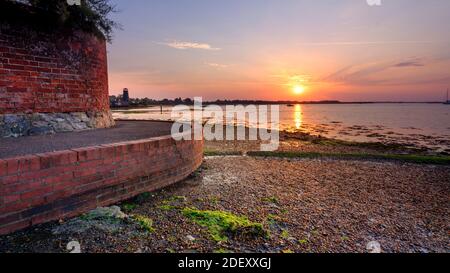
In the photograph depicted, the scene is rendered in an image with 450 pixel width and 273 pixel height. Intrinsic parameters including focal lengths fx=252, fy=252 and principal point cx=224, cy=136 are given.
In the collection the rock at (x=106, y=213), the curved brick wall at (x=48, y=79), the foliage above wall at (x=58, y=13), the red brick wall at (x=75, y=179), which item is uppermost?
the foliage above wall at (x=58, y=13)

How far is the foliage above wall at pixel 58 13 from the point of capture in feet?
15.8

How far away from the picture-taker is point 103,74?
22.6 ft

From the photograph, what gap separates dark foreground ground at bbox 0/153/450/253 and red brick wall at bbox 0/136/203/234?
0.18 m

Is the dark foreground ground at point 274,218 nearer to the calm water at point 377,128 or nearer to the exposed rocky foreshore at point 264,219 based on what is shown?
the exposed rocky foreshore at point 264,219

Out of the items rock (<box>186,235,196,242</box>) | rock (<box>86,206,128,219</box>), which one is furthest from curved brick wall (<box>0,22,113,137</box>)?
rock (<box>186,235,196,242</box>)

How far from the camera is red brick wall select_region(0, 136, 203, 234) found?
8.61ft

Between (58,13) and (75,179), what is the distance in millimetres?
4212

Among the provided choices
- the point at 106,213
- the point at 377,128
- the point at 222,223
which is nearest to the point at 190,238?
the point at 222,223

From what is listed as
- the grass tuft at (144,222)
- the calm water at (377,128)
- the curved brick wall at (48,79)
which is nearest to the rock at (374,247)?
the grass tuft at (144,222)

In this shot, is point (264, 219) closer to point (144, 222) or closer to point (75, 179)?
point (144, 222)

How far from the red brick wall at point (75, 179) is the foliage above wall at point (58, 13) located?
3646mm
